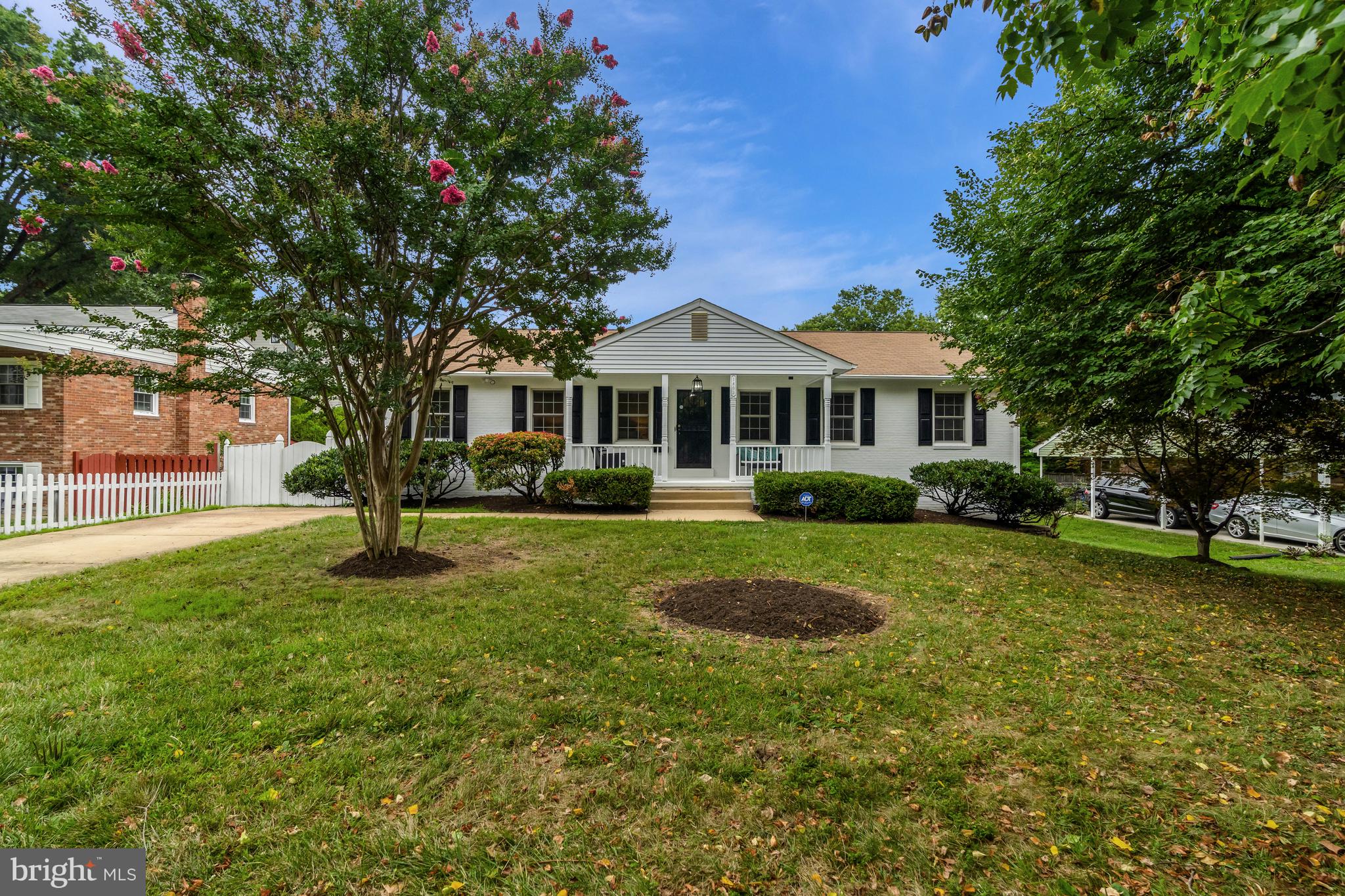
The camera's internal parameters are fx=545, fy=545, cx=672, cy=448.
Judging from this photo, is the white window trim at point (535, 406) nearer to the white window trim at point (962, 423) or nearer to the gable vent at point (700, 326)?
the gable vent at point (700, 326)

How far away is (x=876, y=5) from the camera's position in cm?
689

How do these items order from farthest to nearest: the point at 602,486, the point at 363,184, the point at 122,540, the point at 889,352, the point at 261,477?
the point at 889,352
the point at 261,477
the point at 602,486
the point at 122,540
the point at 363,184

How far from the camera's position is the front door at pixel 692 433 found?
1265 cm

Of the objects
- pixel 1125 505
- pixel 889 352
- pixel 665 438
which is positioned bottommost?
pixel 1125 505

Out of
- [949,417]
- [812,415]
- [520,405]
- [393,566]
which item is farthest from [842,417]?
[393,566]

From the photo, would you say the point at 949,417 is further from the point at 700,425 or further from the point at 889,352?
the point at 700,425

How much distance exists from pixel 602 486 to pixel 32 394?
12397 millimetres

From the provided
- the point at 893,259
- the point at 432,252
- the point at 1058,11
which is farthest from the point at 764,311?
the point at 1058,11

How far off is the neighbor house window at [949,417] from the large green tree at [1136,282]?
17.9ft

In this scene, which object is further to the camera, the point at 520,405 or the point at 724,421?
the point at 724,421

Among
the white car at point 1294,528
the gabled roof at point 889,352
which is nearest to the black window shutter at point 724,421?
the gabled roof at point 889,352

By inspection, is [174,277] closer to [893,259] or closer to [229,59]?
[229,59]

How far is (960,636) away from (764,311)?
30200 millimetres

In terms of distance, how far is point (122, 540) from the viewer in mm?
7023
